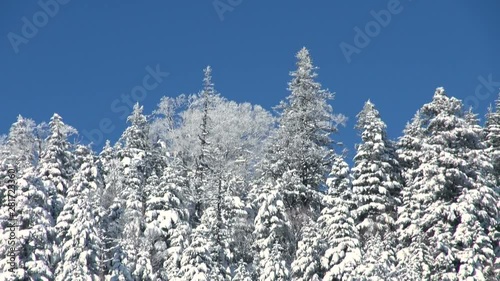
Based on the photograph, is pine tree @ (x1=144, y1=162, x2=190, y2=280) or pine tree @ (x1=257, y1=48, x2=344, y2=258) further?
pine tree @ (x1=257, y1=48, x2=344, y2=258)

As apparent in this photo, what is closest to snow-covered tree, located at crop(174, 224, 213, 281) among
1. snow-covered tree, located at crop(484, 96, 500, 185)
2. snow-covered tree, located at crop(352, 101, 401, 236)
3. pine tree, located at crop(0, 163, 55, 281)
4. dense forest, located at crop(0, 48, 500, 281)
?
dense forest, located at crop(0, 48, 500, 281)

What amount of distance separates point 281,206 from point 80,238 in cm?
1421

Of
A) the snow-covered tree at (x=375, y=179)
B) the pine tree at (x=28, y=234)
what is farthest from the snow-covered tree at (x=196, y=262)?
the snow-covered tree at (x=375, y=179)

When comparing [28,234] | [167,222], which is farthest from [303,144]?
[28,234]

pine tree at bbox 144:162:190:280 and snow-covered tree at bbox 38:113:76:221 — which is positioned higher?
snow-covered tree at bbox 38:113:76:221

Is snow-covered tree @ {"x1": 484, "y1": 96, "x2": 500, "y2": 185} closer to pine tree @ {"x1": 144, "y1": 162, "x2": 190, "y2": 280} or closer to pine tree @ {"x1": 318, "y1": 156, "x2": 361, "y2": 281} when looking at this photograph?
pine tree @ {"x1": 318, "y1": 156, "x2": 361, "y2": 281}

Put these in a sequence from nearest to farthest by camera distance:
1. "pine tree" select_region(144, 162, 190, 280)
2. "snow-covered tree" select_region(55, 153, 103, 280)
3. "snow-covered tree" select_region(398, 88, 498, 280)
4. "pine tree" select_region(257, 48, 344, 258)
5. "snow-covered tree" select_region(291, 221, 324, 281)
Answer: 1. "snow-covered tree" select_region(55, 153, 103, 280)
2. "snow-covered tree" select_region(398, 88, 498, 280)
3. "snow-covered tree" select_region(291, 221, 324, 281)
4. "pine tree" select_region(144, 162, 190, 280)
5. "pine tree" select_region(257, 48, 344, 258)

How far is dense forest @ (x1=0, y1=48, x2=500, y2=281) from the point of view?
37688 mm

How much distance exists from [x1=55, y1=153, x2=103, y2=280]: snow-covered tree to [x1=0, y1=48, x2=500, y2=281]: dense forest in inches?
3.0

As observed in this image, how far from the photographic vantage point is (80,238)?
37.7 m

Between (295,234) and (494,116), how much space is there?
19007mm

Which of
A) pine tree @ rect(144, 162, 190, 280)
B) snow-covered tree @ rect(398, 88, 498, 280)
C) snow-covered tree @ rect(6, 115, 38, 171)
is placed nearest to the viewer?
snow-covered tree @ rect(398, 88, 498, 280)

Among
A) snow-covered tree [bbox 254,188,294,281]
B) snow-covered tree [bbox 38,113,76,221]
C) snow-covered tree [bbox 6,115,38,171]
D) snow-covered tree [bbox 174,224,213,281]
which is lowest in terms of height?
snow-covered tree [bbox 174,224,213,281]

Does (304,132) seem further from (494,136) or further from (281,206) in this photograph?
(494,136)
